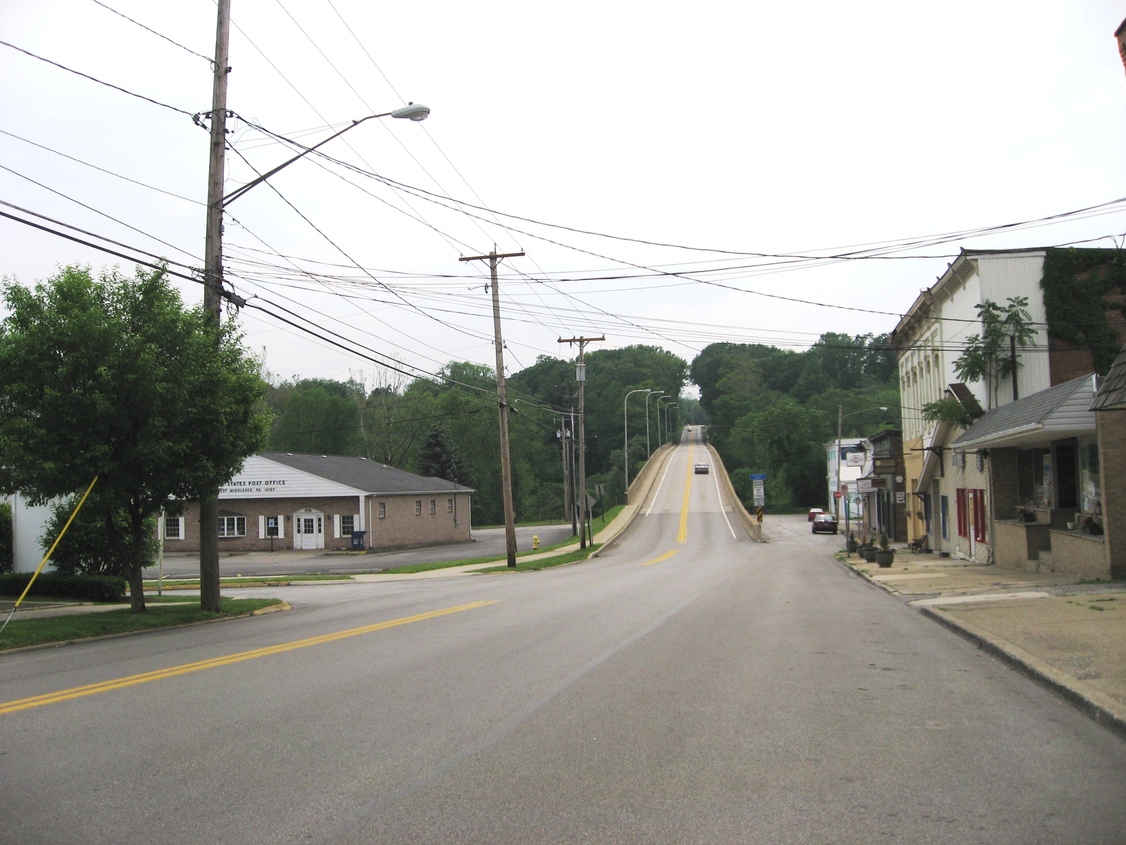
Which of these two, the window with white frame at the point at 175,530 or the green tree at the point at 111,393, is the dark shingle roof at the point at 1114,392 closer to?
the green tree at the point at 111,393

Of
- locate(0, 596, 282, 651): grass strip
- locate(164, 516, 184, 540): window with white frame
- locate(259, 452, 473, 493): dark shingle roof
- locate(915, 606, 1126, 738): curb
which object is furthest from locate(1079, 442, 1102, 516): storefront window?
locate(164, 516, 184, 540): window with white frame

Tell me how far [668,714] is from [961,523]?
28051 mm

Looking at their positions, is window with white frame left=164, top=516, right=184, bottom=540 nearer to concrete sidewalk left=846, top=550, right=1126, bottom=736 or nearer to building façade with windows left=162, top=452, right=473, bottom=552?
building façade with windows left=162, top=452, right=473, bottom=552

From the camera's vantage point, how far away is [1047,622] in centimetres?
1299

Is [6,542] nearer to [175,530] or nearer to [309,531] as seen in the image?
[309,531]

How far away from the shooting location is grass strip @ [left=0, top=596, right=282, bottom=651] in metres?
13.9

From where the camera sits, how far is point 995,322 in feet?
91.7

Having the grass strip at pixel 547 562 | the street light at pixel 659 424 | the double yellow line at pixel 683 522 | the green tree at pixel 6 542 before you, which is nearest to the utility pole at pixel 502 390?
the grass strip at pixel 547 562

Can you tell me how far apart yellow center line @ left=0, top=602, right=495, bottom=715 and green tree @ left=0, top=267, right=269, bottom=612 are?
14.6 ft

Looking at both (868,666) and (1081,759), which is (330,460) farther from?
(1081,759)

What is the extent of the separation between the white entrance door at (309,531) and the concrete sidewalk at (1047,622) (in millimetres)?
36155

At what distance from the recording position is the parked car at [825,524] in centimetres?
6644

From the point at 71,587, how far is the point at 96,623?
7.76 meters

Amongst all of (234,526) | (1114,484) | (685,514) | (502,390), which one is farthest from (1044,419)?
(685,514)
